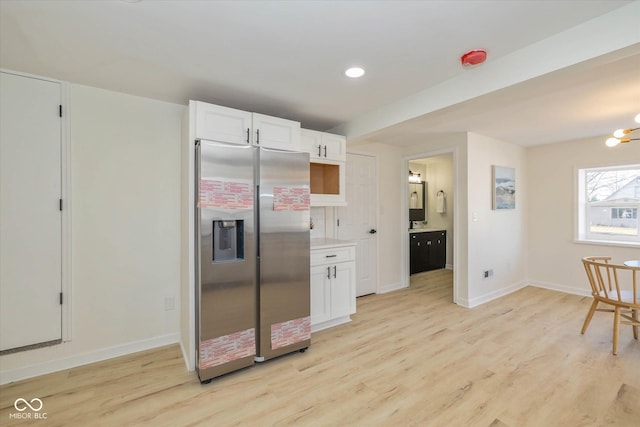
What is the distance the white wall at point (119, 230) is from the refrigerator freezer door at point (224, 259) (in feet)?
2.51

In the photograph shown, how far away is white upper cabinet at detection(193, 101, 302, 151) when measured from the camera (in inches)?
→ 90.7

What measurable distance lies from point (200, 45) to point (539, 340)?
152 inches

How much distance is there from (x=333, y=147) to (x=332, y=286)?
1.56 meters

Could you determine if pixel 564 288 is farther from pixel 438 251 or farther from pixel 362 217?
pixel 362 217

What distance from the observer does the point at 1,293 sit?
2.15m

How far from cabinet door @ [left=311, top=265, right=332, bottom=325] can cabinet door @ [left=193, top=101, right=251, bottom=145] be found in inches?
58.0

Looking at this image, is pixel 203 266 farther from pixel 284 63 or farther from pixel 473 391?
pixel 473 391

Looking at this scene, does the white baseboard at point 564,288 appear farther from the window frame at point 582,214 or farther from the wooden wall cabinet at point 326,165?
the wooden wall cabinet at point 326,165

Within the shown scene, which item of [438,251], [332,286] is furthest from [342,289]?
[438,251]

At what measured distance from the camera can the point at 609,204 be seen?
4.14 m

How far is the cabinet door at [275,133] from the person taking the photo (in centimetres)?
254

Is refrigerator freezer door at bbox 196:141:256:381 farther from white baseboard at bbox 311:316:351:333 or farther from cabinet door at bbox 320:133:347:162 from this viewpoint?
cabinet door at bbox 320:133:347:162

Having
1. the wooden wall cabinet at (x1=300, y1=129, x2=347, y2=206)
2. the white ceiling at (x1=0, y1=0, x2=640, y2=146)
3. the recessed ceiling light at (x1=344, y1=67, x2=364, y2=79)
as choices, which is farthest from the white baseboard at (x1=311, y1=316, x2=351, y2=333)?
the recessed ceiling light at (x1=344, y1=67, x2=364, y2=79)

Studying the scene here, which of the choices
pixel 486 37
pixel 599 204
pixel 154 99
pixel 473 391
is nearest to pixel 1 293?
pixel 154 99
